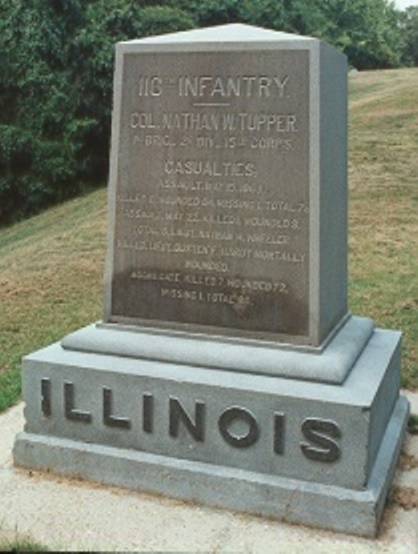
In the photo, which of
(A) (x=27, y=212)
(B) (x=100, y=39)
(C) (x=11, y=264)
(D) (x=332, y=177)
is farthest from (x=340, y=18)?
(D) (x=332, y=177)

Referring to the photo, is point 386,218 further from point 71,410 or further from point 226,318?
point 71,410

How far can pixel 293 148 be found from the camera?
444 cm

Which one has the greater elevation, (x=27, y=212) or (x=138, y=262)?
(x=138, y=262)

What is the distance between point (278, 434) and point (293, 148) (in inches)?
60.4

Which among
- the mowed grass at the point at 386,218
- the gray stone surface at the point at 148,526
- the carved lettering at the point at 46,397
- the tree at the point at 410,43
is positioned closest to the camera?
the gray stone surface at the point at 148,526

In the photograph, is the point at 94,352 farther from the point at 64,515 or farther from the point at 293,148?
the point at 293,148

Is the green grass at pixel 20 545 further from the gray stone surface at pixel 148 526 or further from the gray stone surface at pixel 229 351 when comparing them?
the gray stone surface at pixel 229 351

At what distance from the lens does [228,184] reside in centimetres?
462

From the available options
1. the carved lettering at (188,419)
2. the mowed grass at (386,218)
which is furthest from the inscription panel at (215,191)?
the mowed grass at (386,218)

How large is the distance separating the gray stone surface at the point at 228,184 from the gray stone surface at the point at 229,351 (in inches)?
3.1

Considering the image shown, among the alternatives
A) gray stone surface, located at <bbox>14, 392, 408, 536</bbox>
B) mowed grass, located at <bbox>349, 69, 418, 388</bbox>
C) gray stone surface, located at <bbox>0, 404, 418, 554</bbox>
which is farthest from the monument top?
mowed grass, located at <bbox>349, 69, 418, 388</bbox>

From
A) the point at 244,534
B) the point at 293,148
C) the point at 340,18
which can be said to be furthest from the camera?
the point at 340,18

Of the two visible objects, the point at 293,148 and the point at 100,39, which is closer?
the point at 293,148

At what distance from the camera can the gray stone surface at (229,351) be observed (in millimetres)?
4344
